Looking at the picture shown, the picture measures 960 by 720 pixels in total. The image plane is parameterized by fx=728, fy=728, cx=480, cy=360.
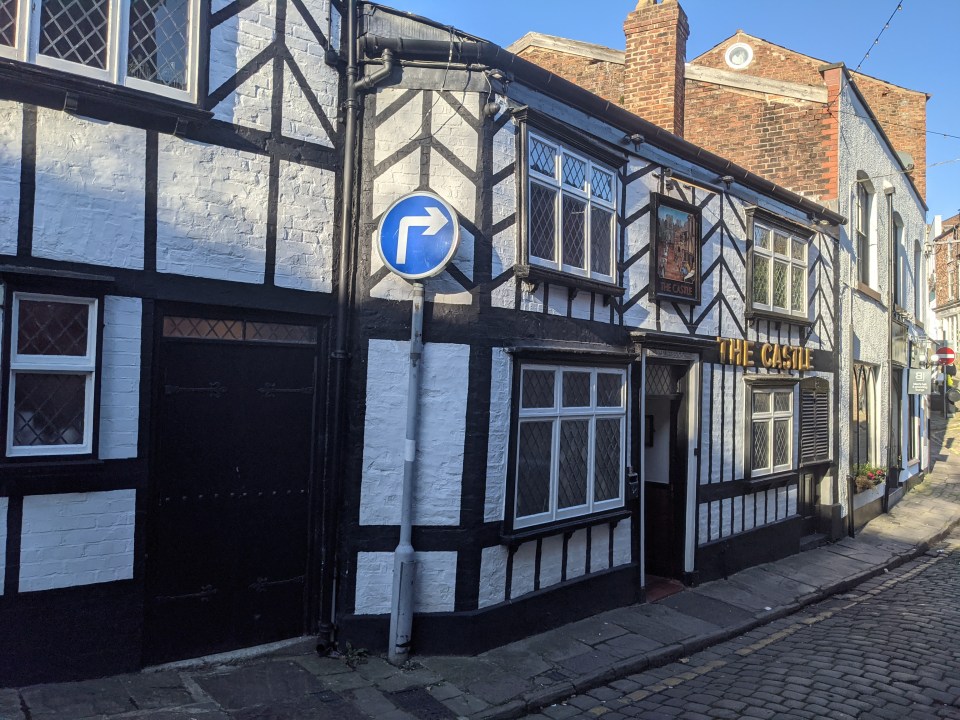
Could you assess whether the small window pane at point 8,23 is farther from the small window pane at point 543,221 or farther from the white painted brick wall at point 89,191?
the small window pane at point 543,221

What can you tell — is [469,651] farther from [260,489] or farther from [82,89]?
[82,89]

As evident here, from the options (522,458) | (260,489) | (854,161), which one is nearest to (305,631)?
(260,489)

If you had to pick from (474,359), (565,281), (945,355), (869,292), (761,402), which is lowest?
(761,402)

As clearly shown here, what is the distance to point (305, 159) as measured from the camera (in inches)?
229

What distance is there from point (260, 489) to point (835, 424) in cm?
1001

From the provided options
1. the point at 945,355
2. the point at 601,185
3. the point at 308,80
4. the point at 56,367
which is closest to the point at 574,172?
the point at 601,185

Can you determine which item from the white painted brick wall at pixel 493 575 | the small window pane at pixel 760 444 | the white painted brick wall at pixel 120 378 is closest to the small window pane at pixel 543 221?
the white painted brick wall at pixel 493 575

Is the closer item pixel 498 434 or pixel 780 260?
pixel 498 434

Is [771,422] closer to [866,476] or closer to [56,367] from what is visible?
[866,476]

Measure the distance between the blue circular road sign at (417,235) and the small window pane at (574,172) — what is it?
1785 mm

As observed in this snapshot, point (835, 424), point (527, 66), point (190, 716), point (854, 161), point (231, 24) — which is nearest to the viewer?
point (190, 716)

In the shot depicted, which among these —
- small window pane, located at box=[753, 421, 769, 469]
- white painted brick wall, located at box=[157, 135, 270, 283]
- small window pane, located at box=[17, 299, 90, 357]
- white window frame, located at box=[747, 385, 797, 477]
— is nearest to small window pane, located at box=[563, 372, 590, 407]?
white painted brick wall, located at box=[157, 135, 270, 283]

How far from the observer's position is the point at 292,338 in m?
5.77

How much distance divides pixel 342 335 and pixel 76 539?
7.62 ft
